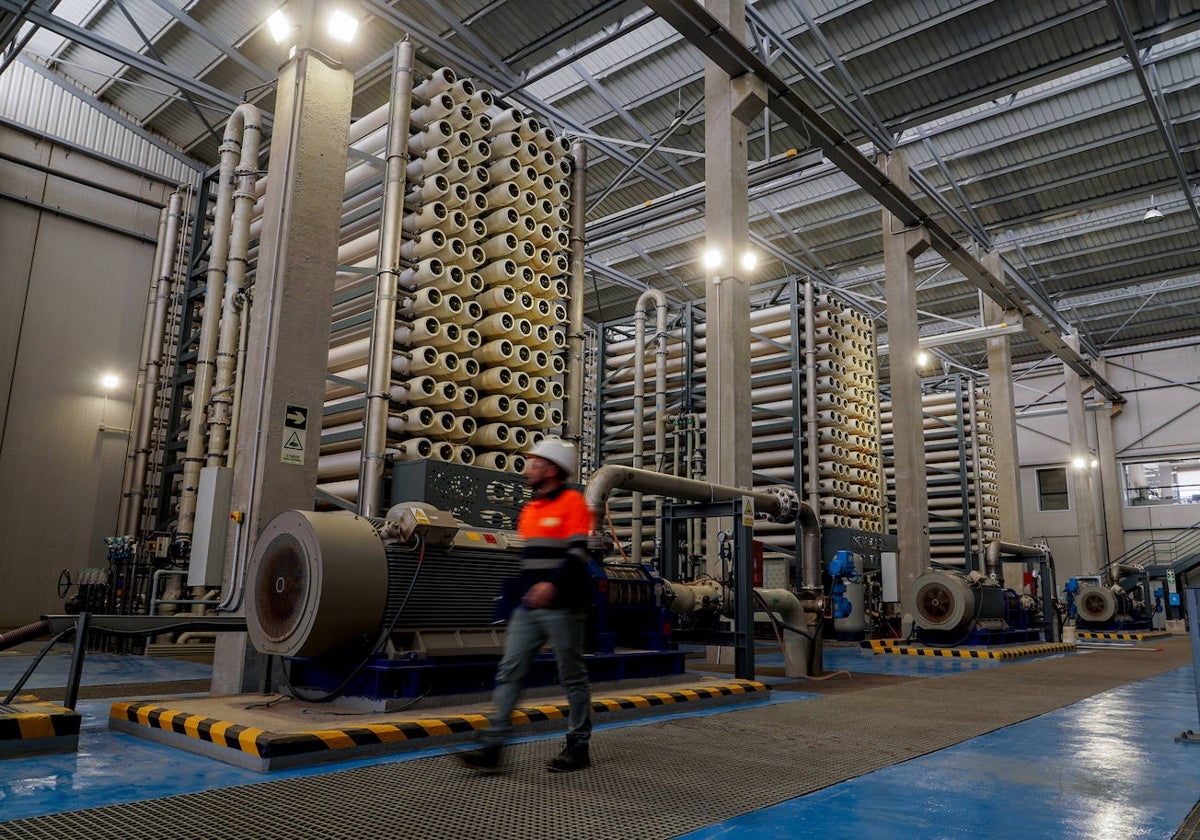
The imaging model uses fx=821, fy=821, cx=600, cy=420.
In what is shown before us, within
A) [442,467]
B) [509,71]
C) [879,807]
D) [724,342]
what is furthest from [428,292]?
[509,71]

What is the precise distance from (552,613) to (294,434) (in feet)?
10.5

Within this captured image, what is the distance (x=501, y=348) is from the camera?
8.83 meters

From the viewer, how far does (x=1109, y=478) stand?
29.9 m

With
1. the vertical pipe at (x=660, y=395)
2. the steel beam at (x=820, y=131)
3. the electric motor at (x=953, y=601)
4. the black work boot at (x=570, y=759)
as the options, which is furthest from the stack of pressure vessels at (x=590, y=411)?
the black work boot at (x=570, y=759)

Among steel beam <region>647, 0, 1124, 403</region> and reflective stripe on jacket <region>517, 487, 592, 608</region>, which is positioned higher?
steel beam <region>647, 0, 1124, 403</region>

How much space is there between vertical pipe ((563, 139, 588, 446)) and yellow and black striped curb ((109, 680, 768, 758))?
210 inches

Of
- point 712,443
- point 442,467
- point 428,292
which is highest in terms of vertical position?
point 428,292

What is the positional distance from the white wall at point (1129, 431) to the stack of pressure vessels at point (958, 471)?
27.4 feet

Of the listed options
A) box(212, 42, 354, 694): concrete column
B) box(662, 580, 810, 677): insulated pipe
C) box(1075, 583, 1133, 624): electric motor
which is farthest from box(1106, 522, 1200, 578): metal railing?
box(212, 42, 354, 694): concrete column

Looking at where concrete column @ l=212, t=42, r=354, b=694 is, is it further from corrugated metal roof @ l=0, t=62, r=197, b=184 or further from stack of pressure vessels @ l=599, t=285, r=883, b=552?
corrugated metal roof @ l=0, t=62, r=197, b=184

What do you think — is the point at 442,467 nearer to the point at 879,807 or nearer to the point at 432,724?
the point at 432,724

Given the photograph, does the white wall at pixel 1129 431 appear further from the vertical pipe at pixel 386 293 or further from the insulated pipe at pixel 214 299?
the insulated pipe at pixel 214 299

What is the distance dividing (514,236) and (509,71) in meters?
6.60

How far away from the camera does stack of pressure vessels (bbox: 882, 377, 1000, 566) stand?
68.4 ft
